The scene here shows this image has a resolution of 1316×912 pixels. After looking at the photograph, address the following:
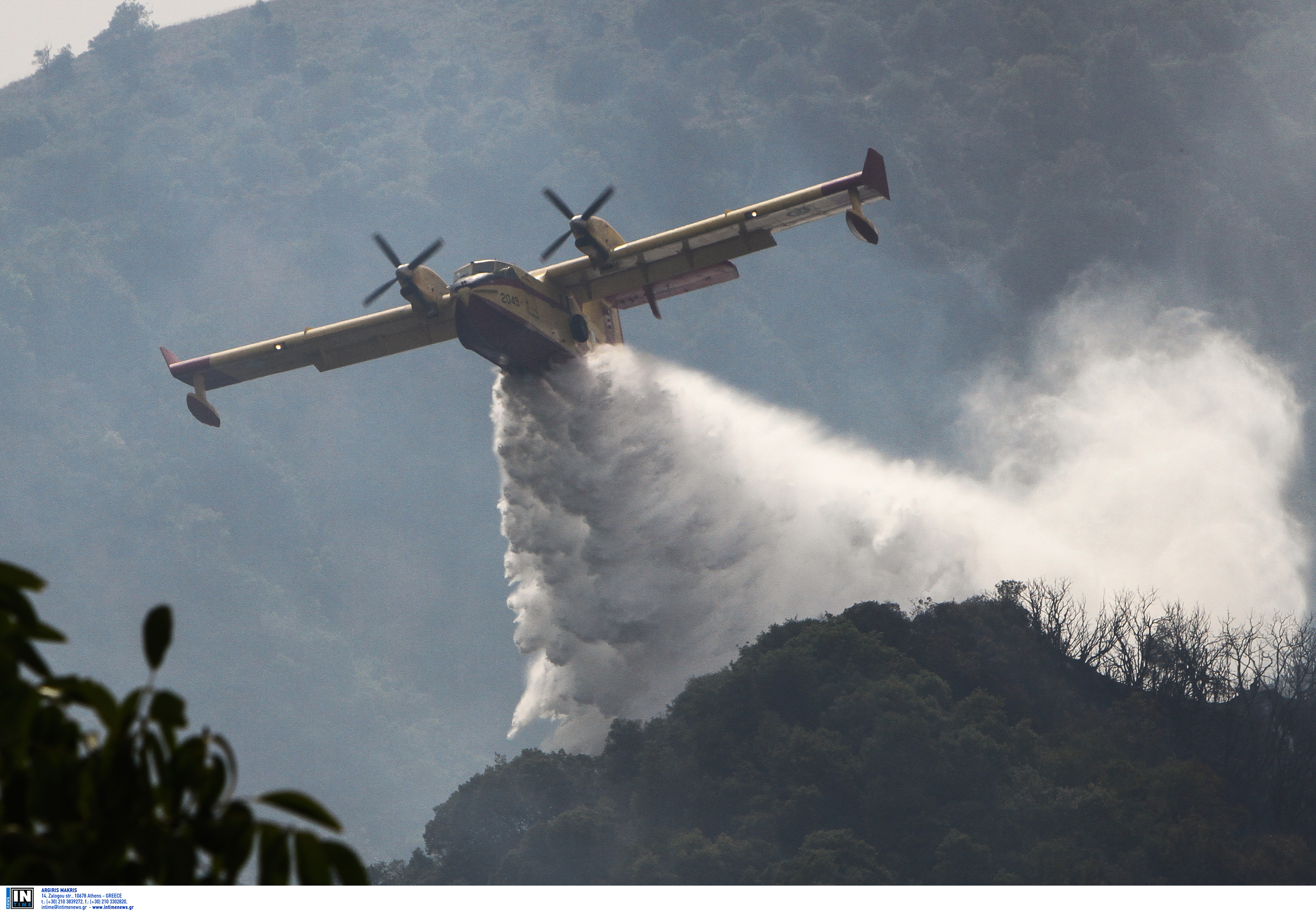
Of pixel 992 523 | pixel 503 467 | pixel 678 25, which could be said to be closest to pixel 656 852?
pixel 503 467

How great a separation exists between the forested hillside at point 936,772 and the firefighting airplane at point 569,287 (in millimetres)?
17690

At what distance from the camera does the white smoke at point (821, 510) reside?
3697 centimetres

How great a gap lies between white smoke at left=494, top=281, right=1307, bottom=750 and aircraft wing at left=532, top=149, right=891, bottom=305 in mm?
2566

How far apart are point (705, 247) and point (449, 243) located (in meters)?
131

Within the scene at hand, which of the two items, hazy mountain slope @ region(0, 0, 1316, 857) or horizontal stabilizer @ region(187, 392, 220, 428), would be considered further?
hazy mountain slope @ region(0, 0, 1316, 857)

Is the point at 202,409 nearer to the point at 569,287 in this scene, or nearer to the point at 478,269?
the point at 569,287

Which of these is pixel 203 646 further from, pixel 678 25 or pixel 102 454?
pixel 678 25

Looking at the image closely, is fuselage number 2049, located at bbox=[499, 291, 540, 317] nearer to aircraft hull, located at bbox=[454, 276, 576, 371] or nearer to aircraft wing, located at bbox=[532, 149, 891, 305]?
aircraft hull, located at bbox=[454, 276, 576, 371]

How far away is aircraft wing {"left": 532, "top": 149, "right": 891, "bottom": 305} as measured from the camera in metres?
28.2

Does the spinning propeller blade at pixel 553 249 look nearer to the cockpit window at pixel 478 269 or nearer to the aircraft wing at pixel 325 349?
the cockpit window at pixel 478 269

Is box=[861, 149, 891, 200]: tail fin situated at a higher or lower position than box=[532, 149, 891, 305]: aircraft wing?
higher

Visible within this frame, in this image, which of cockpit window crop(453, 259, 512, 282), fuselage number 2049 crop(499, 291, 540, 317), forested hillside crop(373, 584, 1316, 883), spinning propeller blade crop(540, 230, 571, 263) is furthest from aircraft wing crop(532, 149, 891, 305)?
forested hillside crop(373, 584, 1316, 883)

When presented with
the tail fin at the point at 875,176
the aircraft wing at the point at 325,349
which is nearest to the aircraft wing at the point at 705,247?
the tail fin at the point at 875,176

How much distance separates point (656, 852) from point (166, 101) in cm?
14853
